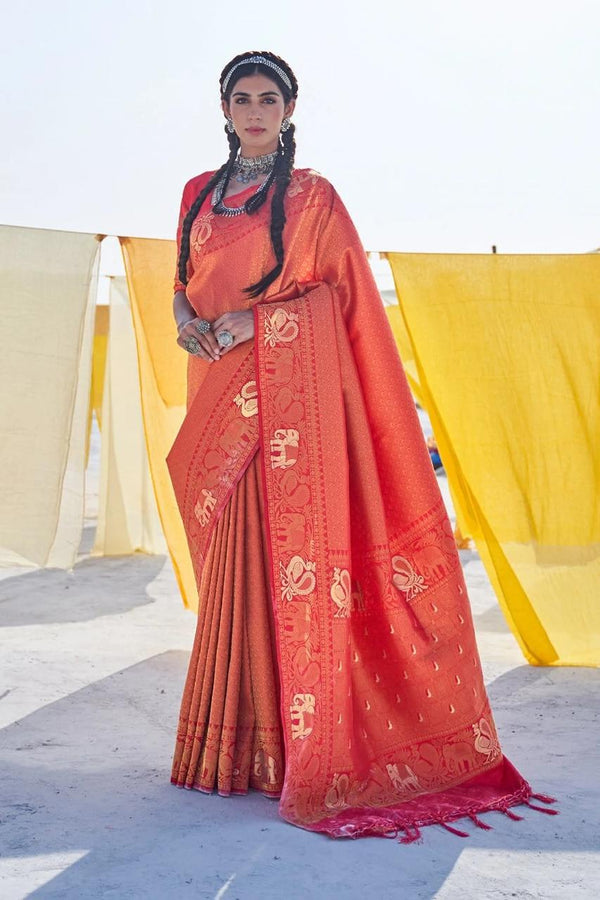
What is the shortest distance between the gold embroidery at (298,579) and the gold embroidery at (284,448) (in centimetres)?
25

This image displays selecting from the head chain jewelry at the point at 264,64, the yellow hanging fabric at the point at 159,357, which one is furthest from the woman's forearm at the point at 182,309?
the yellow hanging fabric at the point at 159,357

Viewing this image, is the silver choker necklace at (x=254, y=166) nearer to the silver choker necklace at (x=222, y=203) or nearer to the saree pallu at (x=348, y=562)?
the silver choker necklace at (x=222, y=203)

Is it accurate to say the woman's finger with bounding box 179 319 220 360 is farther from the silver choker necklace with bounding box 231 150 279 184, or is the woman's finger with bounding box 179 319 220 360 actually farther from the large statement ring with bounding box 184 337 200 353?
the silver choker necklace with bounding box 231 150 279 184

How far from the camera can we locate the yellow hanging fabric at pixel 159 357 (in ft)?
14.5

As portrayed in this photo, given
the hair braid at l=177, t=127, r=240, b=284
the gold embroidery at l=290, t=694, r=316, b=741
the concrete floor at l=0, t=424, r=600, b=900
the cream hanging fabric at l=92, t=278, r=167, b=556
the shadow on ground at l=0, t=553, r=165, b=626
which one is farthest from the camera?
the cream hanging fabric at l=92, t=278, r=167, b=556

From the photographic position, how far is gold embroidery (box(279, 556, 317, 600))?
2643mm

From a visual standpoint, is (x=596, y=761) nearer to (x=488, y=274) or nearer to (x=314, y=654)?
(x=314, y=654)

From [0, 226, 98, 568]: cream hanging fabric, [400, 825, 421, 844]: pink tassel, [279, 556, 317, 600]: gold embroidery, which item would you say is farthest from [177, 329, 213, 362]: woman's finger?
[0, 226, 98, 568]: cream hanging fabric

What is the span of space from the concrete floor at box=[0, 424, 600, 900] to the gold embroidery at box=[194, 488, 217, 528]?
718 mm

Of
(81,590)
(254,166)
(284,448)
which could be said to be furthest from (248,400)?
(81,590)

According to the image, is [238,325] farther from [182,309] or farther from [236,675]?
[236,675]

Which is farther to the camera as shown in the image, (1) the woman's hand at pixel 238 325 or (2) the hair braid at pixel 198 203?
(2) the hair braid at pixel 198 203

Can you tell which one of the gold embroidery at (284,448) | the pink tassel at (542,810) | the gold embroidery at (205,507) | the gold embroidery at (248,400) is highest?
the gold embroidery at (248,400)

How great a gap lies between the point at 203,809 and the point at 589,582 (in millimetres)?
2219
